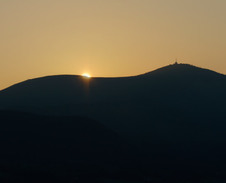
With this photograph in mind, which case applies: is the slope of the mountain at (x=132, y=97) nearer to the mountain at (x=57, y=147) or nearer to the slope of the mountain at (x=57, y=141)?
the slope of the mountain at (x=57, y=141)

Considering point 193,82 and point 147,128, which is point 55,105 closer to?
point 147,128

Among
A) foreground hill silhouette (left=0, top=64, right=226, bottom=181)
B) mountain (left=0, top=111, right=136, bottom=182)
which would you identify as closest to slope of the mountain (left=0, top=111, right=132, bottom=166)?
mountain (left=0, top=111, right=136, bottom=182)

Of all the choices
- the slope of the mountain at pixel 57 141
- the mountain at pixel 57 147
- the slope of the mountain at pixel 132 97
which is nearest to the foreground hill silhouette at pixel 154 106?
the slope of the mountain at pixel 132 97

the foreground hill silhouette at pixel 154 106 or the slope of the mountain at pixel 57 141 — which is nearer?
the slope of the mountain at pixel 57 141

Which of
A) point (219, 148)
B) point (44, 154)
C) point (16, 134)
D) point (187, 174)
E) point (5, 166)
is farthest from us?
point (219, 148)

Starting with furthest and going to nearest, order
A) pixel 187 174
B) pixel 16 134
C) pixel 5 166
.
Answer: pixel 16 134
pixel 187 174
pixel 5 166

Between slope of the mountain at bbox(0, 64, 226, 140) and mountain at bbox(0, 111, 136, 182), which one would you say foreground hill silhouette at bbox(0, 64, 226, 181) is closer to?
slope of the mountain at bbox(0, 64, 226, 140)

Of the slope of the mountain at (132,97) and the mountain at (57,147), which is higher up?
the slope of the mountain at (132,97)

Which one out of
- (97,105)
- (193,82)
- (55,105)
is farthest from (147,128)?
(193,82)
